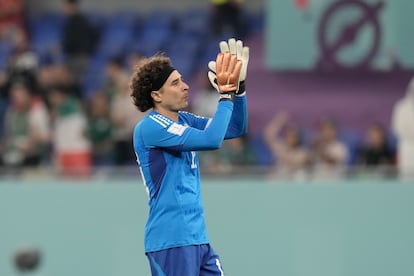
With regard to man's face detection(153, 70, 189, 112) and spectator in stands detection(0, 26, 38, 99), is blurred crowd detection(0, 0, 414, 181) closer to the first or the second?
spectator in stands detection(0, 26, 38, 99)

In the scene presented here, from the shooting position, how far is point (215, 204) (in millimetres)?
12109

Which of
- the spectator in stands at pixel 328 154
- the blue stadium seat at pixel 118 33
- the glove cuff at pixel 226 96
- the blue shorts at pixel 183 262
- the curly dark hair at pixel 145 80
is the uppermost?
the blue stadium seat at pixel 118 33

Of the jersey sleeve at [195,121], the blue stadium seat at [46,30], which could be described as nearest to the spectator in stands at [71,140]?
the blue stadium seat at [46,30]

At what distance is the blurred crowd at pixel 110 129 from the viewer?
11.6 meters

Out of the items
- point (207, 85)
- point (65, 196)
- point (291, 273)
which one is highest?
point (207, 85)

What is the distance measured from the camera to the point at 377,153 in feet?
38.2

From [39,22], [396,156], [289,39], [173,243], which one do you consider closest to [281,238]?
[396,156]

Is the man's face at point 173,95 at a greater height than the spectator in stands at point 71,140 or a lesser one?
greater

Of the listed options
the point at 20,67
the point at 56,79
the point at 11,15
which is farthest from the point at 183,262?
the point at 11,15

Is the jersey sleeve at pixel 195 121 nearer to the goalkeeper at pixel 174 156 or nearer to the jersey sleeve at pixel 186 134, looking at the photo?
the goalkeeper at pixel 174 156

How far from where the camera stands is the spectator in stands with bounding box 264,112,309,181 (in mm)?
11664

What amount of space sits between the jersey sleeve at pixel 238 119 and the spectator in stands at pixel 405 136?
4002 mm

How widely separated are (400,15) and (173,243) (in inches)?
239

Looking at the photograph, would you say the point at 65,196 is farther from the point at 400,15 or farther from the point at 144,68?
the point at 144,68
